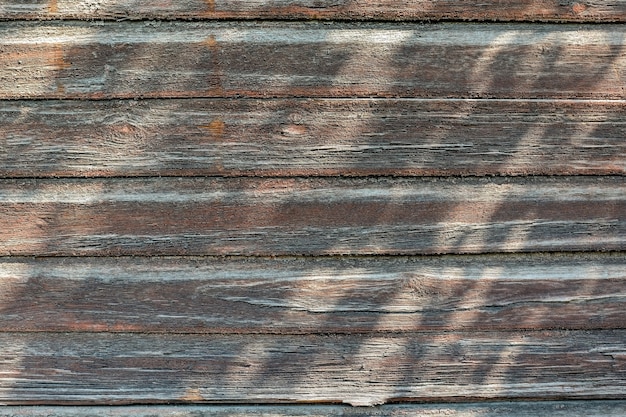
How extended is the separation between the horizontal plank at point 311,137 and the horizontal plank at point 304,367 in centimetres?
45

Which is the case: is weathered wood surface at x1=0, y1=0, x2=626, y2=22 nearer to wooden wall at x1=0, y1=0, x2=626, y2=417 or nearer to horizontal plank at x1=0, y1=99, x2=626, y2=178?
wooden wall at x1=0, y1=0, x2=626, y2=417

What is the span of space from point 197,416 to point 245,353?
221 millimetres

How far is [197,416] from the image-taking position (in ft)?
5.17

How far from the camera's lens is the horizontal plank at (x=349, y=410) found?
5.18 ft

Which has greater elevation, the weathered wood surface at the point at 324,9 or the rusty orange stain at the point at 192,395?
the weathered wood surface at the point at 324,9

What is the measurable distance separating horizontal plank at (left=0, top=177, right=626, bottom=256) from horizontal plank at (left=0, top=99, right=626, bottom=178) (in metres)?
0.04

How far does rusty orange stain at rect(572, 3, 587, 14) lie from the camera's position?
1.40 m

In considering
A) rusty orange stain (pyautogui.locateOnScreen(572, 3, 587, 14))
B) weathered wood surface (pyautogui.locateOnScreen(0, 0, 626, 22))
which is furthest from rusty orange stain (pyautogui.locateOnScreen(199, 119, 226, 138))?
rusty orange stain (pyautogui.locateOnScreen(572, 3, 587, 14))

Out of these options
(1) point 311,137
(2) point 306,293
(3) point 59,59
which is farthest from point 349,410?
(3) point 59,59

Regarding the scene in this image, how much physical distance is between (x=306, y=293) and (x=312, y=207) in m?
0.23

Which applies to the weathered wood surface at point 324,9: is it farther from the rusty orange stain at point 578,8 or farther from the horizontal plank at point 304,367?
the horizontal plank at point 304,367

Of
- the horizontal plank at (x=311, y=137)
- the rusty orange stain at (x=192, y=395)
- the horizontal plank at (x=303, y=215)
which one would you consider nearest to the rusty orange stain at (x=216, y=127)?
the horizontal plank at (x=311, y=137)

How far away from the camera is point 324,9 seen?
1.39 meters

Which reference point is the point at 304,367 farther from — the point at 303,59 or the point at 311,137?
A: the point at 303,59
